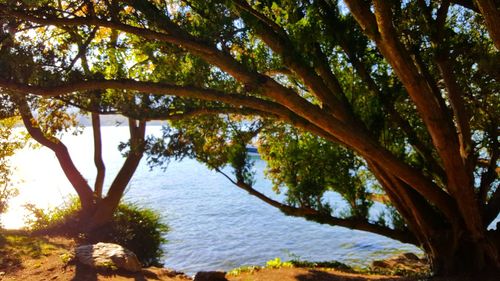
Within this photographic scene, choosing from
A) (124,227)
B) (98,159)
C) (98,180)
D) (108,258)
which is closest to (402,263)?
(124,227)

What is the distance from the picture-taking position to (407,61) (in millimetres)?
5121

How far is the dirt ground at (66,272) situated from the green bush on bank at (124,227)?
58.9 inches

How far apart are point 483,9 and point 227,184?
2351 centimetres

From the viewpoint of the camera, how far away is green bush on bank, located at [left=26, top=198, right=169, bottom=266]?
36.8 ft

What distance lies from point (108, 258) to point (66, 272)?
25.8 inches


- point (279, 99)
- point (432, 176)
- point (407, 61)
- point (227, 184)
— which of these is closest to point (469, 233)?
point (432, 176)

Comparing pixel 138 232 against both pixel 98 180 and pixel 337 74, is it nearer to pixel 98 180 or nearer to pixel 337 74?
pixel 98 180

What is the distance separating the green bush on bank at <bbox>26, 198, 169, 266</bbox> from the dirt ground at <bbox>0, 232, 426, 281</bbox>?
1496mm

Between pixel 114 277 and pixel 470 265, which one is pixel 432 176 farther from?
pixel 114 277

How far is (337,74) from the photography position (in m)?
7.62

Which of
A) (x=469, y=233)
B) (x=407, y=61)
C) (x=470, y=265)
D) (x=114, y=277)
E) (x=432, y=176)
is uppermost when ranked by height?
(x=407, y=61)

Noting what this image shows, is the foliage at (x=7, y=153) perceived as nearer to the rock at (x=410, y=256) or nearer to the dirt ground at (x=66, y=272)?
the dirt ground at (x=66, y=272)

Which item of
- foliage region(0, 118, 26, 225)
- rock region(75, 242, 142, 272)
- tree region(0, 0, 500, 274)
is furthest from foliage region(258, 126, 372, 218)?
foliage region(0, 118, 26, 225)

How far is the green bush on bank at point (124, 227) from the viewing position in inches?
442
